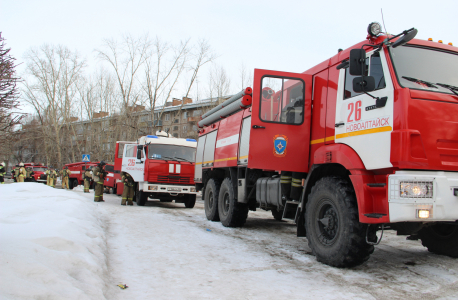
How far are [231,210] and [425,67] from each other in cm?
501

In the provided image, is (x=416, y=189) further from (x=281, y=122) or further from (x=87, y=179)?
(x=87, y=179)

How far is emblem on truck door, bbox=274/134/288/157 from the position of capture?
6117 millimetres

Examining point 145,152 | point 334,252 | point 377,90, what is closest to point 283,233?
point 334,252

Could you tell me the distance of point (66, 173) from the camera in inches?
955

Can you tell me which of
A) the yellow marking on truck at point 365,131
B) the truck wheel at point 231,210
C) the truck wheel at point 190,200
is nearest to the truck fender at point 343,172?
the yellow marking on truck at point 365,131

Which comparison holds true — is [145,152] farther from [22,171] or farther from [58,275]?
[22,171]

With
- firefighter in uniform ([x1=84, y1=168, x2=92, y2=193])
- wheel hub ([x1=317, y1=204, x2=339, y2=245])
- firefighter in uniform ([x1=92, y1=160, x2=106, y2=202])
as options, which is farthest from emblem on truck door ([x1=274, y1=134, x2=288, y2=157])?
firefighter in uniform ([x1=84, y1=168, x2=92, y2=193])

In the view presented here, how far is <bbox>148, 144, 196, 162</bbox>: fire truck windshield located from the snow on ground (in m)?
6.48

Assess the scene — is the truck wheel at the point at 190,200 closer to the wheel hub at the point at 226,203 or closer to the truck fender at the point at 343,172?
the wheel hub at the point at 226,203

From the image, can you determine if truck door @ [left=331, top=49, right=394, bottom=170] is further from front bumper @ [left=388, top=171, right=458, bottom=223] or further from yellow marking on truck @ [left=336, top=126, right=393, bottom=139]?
front bumper @ [left=388, top=171, right=458, bottom=223]

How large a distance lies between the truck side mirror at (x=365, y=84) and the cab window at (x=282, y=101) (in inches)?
71.0

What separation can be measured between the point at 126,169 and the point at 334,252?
1094 centimetres

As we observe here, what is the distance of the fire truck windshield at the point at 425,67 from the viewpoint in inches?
167

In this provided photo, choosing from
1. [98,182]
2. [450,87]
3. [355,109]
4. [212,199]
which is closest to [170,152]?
[98,182]
